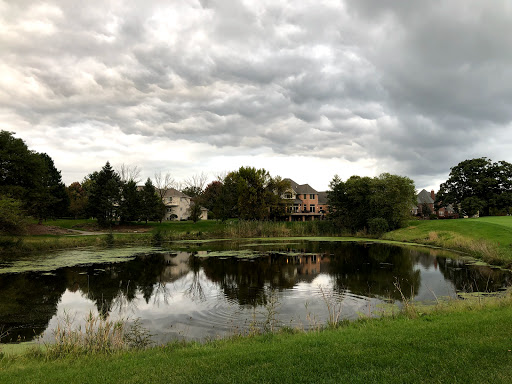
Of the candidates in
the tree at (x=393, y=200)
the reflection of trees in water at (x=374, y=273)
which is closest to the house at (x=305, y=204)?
the tree at (x=393, y=200)

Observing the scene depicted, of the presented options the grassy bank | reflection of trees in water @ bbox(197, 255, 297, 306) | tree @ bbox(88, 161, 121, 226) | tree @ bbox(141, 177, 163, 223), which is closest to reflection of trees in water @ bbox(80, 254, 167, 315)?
reflection of trees in water @ bbox(197, 255, 297, 306)

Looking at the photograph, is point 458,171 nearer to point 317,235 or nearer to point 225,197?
point 317,235

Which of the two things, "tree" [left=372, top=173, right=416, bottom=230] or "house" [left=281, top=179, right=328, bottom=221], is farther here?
"house" [left=281, top=179, right=328, bottom=221]

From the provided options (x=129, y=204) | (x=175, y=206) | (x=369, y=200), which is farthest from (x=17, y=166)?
(x=369, y=200)

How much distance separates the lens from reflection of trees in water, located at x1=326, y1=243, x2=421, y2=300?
16219 millimetres

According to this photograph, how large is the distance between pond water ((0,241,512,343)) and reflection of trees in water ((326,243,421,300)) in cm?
6

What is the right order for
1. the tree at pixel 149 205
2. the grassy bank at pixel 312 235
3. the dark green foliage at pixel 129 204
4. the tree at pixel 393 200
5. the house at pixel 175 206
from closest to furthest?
the grassy bank at pixel 312 235
the tree at pixel 393 200
the dark green foliage at pixel 129 204
the tree at pixel 149 205
the house at pixel 175 206

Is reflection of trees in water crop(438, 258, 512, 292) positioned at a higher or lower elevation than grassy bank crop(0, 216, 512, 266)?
lower

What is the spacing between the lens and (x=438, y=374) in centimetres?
527

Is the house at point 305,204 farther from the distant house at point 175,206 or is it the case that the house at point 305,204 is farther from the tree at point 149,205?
the tree at point 149,205

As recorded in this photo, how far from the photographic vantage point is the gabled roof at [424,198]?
308ft

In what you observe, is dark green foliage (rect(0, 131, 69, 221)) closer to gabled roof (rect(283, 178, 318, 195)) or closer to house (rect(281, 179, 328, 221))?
house (rect(281, 179, 328, 221))

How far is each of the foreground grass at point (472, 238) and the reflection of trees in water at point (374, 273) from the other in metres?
5.10

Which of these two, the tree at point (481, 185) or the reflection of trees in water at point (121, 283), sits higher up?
the tree at point (481, 185)
